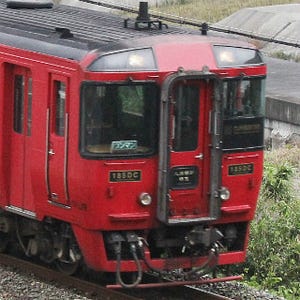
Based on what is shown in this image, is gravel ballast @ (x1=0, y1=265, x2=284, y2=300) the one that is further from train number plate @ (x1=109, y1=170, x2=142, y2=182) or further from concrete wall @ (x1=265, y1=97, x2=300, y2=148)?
concrete wall @ (x1=265, y1=97, x2=300, y2=148)

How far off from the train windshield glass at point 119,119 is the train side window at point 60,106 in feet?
1.36

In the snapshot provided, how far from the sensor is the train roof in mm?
10766

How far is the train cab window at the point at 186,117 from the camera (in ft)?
34.9

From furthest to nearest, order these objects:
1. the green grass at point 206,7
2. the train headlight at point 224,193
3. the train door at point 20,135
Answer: the green grass at point 206,7
the train door at point 20,135
the train headlight at point 224,193

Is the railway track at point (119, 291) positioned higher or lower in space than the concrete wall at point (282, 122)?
higher

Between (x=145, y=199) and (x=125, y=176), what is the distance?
298 mm

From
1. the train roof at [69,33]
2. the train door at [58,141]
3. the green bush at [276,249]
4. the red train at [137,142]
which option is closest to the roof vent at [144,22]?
the train roof at [69,33]

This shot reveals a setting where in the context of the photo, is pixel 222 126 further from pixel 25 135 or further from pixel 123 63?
pixel 25 135

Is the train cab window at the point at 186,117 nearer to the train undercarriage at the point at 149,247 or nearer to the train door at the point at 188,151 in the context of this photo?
the train door at the point at 188,151

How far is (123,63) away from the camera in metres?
10.5

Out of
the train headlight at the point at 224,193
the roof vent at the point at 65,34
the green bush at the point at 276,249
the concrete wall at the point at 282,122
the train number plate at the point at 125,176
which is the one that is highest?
the roof vent at the point at 65,34

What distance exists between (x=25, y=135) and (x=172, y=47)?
184 cm

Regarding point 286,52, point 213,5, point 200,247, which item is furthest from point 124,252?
point 213,5

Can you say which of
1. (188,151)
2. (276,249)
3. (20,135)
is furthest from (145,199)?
(276,249)
